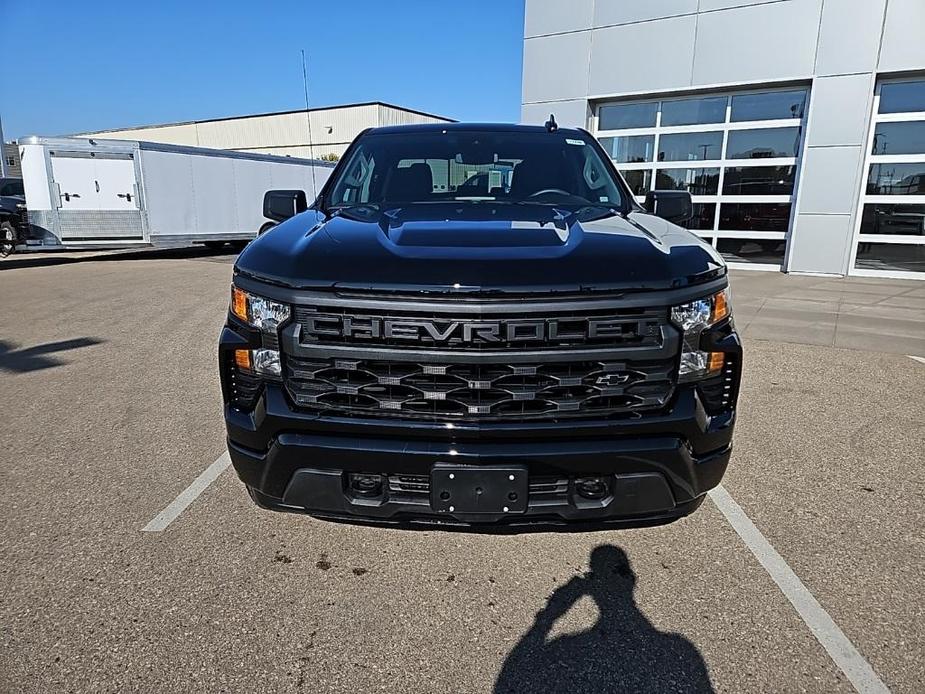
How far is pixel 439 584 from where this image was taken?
2.38 metres

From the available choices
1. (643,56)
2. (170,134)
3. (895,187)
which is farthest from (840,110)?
(170,134)

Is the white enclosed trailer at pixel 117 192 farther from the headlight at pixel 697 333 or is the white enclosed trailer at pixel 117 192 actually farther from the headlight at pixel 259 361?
the headlight at pixel 697 333

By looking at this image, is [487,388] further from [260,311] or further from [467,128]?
[467,128]

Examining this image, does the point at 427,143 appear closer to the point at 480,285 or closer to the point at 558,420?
the point at 480,285

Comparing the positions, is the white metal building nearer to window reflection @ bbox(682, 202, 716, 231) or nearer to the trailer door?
the trailer door

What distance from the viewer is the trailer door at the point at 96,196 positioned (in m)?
13.1

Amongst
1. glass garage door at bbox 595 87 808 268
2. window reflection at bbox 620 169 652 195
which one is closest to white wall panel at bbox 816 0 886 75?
glass garage door at bbox 595 87 808 268

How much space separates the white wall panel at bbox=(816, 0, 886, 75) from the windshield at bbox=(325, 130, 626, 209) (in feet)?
33.9

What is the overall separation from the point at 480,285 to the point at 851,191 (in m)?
12.2

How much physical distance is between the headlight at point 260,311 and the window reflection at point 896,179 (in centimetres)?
1282

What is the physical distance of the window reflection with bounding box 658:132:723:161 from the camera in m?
12.6

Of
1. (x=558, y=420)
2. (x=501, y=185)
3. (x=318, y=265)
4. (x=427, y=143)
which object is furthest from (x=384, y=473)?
(x=427, y=143)

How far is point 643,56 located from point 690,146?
7.23 feet

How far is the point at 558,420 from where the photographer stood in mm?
1994
